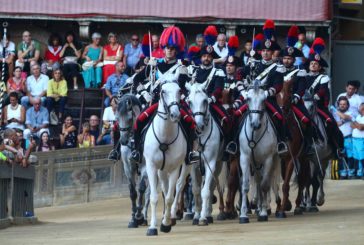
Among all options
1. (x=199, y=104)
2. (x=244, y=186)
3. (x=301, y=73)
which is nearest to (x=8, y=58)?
(x=301, y=73)

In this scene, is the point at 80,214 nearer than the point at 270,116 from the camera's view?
No

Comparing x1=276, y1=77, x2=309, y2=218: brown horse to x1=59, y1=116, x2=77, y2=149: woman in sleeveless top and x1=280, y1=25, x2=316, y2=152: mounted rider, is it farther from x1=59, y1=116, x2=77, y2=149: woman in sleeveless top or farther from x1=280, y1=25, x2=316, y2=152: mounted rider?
x1=59, y1=116, x2=77, y2=149: woman in sleeveless top

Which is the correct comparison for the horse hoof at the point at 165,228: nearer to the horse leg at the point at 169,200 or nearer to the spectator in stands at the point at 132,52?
the horse leg at the point at 169,200

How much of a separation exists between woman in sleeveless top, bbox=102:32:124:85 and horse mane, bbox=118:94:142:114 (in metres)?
11.4

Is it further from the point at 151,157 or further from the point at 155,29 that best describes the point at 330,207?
the point at 155,29

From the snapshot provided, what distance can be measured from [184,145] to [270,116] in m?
3.19

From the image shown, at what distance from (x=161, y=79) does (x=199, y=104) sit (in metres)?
1.58

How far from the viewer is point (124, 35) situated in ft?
137

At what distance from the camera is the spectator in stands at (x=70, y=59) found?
39781mm

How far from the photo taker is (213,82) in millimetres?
28922

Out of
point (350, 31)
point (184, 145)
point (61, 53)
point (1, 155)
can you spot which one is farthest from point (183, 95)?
point (350, 31)

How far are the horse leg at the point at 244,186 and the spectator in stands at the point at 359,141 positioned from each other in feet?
32.6

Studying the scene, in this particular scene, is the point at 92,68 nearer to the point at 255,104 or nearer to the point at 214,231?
the point at 255,104

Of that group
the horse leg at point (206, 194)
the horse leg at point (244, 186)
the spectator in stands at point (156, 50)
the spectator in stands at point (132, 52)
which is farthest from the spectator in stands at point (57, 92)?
the horse leg at point (206, 194)
